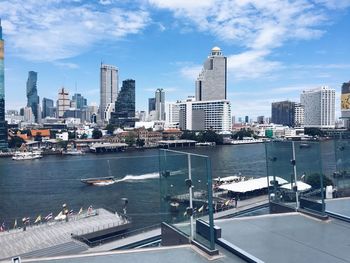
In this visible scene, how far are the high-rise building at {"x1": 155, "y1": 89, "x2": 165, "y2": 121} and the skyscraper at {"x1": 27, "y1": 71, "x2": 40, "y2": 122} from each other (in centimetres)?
3396

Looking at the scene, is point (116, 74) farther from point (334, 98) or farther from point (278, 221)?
point (278, 221)

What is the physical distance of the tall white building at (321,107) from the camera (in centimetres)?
5991

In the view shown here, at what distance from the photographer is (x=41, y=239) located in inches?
276

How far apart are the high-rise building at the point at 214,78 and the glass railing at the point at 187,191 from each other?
2498 inches

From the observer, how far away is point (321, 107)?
2377 inches

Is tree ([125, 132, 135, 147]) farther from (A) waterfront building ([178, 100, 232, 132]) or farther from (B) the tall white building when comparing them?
(B) the tall white building

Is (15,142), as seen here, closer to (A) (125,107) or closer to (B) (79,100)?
(A) (125,107)

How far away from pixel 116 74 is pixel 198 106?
44.1 metres

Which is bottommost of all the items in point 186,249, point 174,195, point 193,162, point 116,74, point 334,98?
point 186,249

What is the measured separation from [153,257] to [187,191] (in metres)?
0.60

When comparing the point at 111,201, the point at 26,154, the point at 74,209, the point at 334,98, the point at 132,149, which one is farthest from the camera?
the point at 334,98

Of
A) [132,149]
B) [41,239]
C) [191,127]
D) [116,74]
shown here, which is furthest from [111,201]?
[116,74]

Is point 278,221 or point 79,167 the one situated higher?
point 278,221

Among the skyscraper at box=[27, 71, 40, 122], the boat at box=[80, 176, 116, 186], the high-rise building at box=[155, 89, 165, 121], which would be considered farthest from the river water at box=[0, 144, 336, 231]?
the skyscraper at box=[27, 71, 40, 122]
